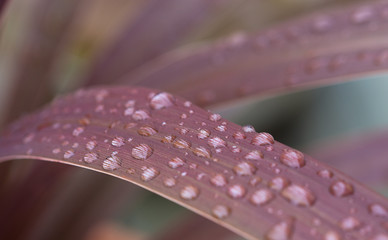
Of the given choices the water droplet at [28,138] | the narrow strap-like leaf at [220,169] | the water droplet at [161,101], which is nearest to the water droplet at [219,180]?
the narrow strap-like leaf at [220,169]

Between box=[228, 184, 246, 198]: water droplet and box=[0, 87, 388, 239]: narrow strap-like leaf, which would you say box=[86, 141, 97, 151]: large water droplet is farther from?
box=[228, 184, 246, 198]: water droplet

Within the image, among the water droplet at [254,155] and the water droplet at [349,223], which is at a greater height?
the water droplet at [254,155]

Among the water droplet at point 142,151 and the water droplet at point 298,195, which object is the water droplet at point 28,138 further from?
the water droplet at point 298,195

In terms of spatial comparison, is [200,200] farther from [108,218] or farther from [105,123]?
[108,218]

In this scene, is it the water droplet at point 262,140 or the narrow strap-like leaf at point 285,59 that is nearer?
the water droplet at point 262,140

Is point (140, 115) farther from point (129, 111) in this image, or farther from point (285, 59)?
point (285, 59)

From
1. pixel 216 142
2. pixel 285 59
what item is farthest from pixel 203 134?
pixel 285 59
